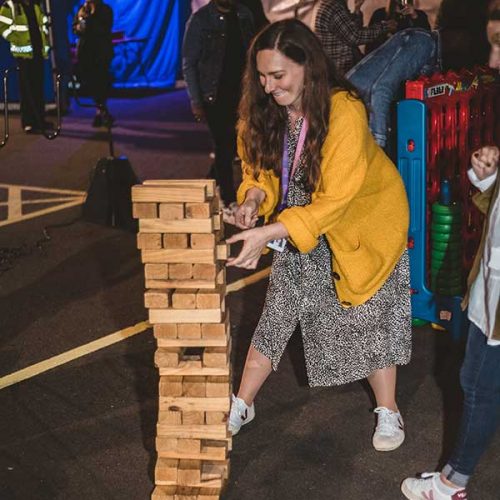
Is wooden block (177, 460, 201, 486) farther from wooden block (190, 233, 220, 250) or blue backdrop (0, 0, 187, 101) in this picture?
blue backdrop (0, 0, 187, 101)

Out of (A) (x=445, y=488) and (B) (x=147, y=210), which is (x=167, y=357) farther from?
(A) (x=445, y=488)

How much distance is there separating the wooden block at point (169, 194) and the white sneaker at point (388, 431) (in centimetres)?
155

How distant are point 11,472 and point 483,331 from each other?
2182 mm

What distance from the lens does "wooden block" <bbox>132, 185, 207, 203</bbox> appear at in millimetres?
3127

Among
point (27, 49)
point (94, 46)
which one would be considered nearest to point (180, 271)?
point (27, 49)

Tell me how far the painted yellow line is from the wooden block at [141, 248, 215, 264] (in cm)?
199

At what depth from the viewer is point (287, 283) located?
3.97 m

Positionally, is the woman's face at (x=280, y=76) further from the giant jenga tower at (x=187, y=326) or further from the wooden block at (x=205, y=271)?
the wooden block at (x=205, y=271)

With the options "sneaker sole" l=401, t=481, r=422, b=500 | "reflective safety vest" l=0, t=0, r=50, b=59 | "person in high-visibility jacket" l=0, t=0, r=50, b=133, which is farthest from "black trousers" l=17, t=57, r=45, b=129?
"sneaker sole" l=401, t=481, r=422, b=500

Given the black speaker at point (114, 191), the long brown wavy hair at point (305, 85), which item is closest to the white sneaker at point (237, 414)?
the long brown wavy hair at point (305, 85)

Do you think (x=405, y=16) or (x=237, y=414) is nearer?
(x=237, y=414)

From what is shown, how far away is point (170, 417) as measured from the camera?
344 cm

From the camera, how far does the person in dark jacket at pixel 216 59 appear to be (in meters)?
7.33

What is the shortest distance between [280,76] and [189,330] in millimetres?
1076
